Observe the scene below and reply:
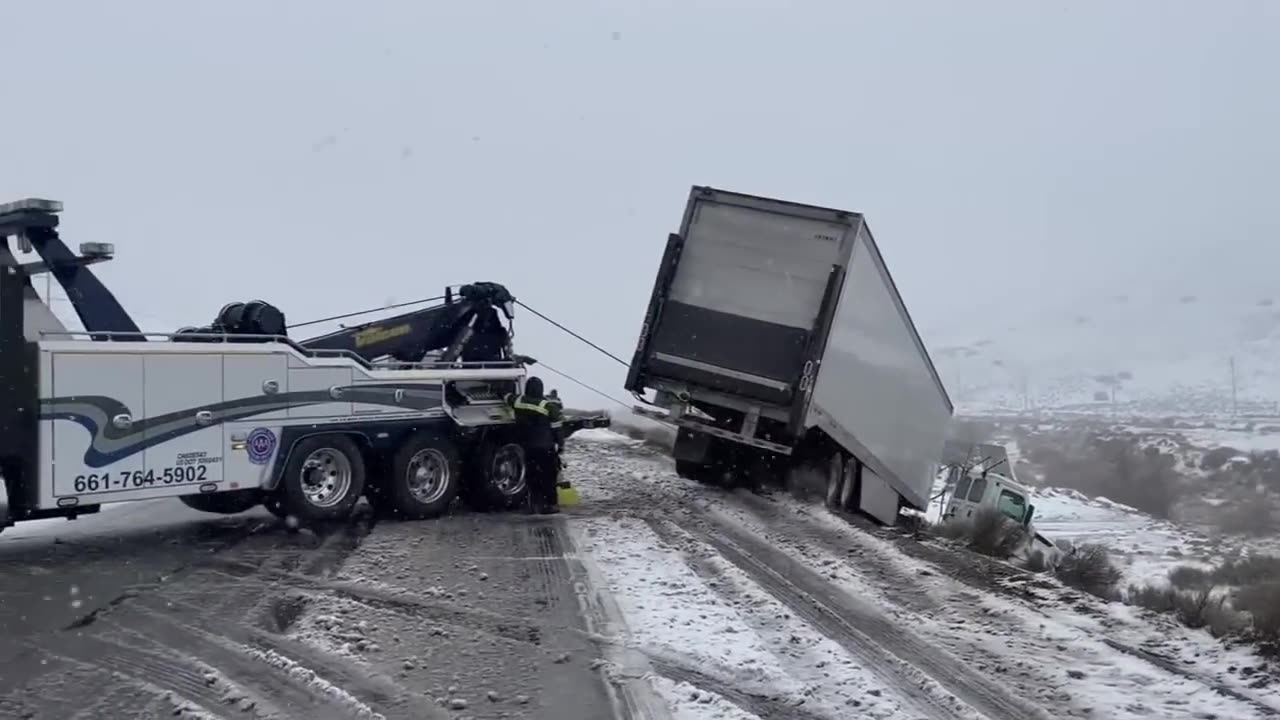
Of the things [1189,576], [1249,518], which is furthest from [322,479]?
[1249,518]

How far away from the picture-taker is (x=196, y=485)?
10.7 metres

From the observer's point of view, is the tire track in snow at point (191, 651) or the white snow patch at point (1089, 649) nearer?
the tire track in snow at point (191, 651)

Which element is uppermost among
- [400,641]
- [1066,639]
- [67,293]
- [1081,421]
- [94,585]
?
[67,293]

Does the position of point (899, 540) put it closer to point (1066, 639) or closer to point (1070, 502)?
point (1066, 639)

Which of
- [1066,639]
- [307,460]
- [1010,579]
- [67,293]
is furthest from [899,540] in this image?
[67,293]

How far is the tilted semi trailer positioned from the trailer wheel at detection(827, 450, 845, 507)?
0.06 ft

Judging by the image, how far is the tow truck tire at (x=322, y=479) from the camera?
37.7ft

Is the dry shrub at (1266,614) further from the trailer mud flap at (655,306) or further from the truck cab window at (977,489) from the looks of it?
the truck cab window at (977,489)

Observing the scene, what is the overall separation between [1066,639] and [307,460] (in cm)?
745

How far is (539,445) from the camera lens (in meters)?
14.2

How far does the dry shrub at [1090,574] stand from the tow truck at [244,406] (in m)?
6.42

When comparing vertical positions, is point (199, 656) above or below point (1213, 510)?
above

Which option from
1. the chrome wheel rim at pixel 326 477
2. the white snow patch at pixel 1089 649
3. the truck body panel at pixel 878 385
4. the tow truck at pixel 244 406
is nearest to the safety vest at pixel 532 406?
the tow truck at pixel 244 406

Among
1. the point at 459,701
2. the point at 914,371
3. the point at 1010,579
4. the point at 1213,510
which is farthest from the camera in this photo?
the point at 1213,510
